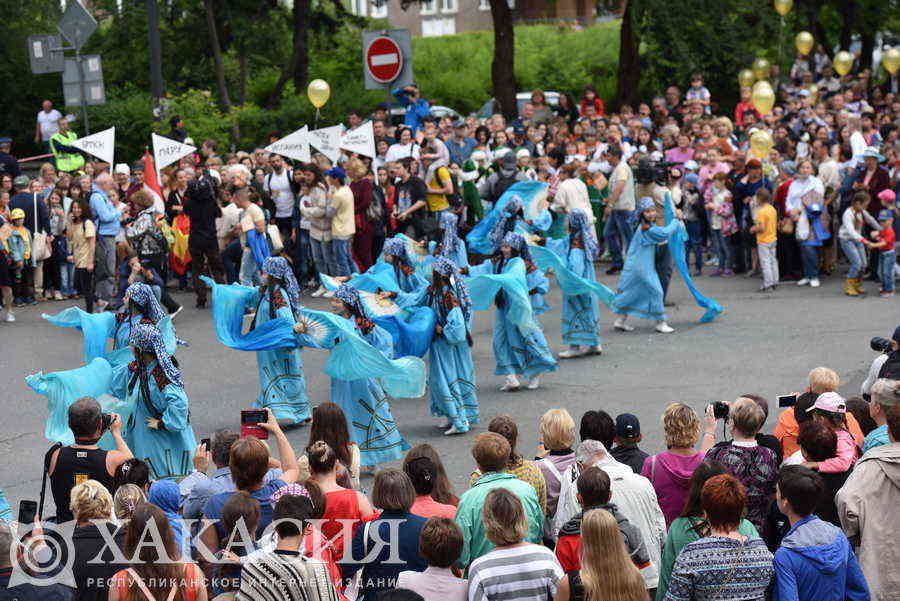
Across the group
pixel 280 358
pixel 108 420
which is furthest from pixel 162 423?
pixel 280 358

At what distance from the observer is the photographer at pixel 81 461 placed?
7543mm

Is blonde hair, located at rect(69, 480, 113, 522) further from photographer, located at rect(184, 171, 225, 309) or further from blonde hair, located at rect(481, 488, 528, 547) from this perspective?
photographer, located at rect(184, 171, 225, 309)

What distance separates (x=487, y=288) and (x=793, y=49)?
24341 mm

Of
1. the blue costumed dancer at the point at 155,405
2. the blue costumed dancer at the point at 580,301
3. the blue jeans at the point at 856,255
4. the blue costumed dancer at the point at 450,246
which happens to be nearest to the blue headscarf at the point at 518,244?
the blue costumed dancer at the point at 580,301

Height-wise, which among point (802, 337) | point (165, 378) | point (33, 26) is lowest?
point (802, 337)

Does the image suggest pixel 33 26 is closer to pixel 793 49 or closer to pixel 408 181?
pixel 408 181

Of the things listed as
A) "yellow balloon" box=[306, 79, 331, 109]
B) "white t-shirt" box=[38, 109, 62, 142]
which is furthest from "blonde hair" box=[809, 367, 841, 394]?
"white t-shirt" box=[38, 109, 62, 142]

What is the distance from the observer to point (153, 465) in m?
9.77

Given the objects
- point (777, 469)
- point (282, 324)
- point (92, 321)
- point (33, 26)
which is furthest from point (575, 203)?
point (33, 26)

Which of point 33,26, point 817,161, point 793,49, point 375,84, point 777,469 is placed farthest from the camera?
point 793,49

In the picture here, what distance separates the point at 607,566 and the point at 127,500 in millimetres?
2576

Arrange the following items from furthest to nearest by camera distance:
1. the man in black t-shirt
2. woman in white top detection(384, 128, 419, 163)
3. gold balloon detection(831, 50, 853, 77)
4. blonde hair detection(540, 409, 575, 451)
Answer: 1. gold balloon detection(831, 50, 853, 77)
2. woman in white top detection(384, 128, 419, 163)
3. the man in black t-shirt
4. blonde hair detection(540, 409, 575, 451)

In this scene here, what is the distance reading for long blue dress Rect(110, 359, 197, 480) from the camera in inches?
375

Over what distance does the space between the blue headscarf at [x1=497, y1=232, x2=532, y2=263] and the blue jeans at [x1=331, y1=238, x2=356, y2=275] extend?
16.7ft
